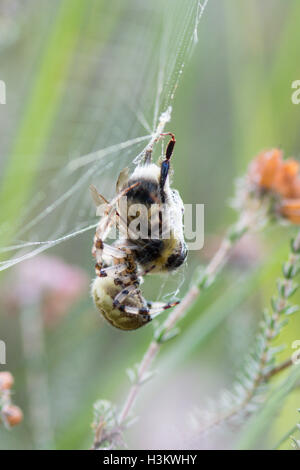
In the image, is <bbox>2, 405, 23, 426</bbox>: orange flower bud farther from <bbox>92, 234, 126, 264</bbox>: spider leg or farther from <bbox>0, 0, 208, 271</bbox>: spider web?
<bbox>0, 0, 208, 271</bbox>: spider web

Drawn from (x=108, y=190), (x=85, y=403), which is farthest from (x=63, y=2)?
(x=85, y=403)

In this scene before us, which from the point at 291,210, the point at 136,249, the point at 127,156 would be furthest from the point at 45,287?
the point at 136,249

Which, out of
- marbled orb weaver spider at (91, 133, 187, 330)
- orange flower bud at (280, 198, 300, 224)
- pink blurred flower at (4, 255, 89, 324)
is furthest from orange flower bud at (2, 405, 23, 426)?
pink blurred flower at (4, 255, 89, 324)

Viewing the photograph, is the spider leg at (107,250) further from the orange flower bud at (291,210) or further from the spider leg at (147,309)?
the orange flower bud at (291,210)

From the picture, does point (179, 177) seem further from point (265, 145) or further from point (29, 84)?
point (29, 84)

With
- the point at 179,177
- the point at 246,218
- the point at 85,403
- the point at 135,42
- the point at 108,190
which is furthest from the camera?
the point at 135,42

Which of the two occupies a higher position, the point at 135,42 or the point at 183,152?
the point at 135,42

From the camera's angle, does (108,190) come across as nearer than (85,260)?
Answer: Yes

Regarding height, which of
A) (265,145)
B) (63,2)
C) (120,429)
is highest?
(63,2)
